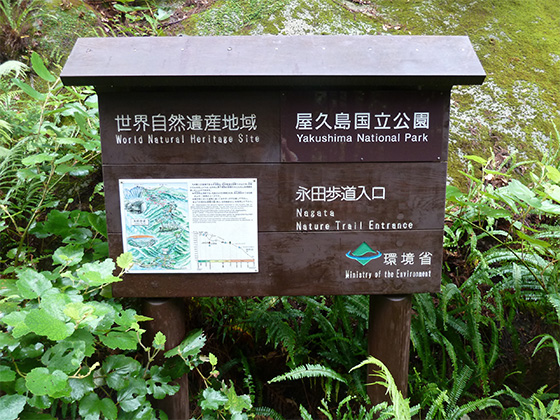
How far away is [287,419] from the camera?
279 centimetres

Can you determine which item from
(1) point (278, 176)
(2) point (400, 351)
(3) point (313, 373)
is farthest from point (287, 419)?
(1) point (278, 176)

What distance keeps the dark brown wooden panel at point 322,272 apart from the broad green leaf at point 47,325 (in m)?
0.78

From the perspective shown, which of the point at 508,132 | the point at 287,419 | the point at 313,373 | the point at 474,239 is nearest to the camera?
the point at 313,373

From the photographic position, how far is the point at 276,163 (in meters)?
2.12

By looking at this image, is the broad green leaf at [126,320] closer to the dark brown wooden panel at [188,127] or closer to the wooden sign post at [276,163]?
the wooden sign post at [276,163]

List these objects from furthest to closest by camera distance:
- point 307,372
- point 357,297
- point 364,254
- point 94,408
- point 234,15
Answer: point 234,15 → point 357,297 → point 307,372 → point 364,254 → point 94,408

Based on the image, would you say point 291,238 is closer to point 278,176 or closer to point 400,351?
point 278,176

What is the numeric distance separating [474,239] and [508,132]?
163cm

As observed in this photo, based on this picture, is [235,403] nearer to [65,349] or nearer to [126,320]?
[126,320]

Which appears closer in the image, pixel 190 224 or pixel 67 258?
pixel 67 258

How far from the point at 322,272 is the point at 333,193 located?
0.42 meters

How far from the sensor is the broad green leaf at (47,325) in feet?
4.54

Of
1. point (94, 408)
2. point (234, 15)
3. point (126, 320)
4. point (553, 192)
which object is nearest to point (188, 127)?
point (126, 320)

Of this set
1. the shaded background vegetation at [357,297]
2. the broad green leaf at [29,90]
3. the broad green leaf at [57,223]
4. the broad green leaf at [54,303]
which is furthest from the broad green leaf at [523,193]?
the broad green leaf at [29,90]
